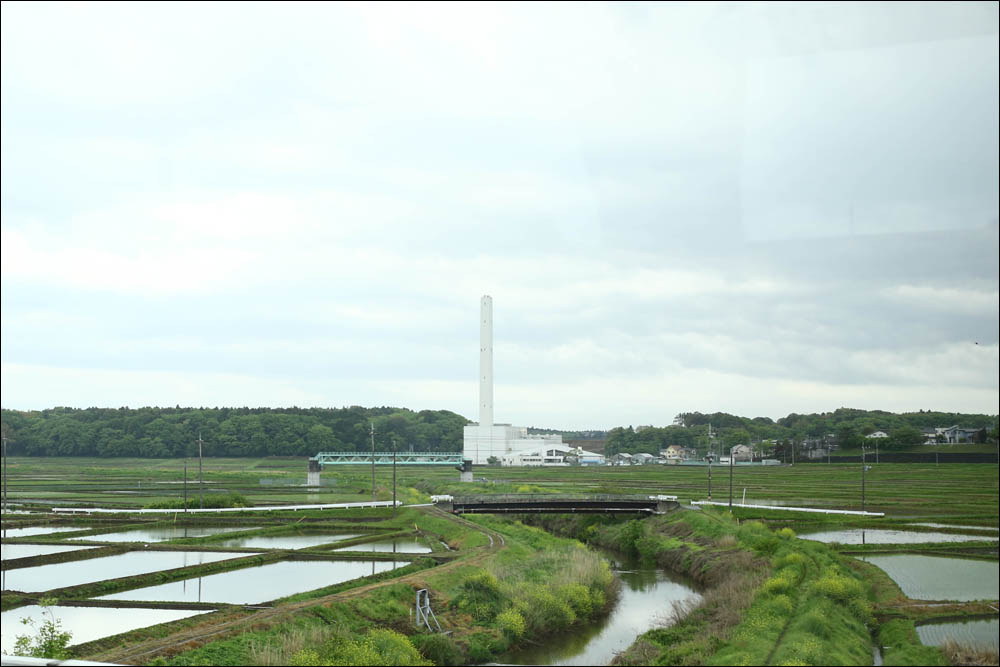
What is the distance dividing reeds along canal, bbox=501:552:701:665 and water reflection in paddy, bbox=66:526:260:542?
74.5 feet

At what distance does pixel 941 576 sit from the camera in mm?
28375

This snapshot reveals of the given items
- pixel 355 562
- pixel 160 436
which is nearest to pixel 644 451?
pixel 160 436

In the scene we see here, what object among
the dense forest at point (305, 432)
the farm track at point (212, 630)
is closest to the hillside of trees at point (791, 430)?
the dense forest at point (305, 432)

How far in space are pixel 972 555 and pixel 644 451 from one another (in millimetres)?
108643

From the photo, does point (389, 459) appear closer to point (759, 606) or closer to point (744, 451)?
point (744, 451)

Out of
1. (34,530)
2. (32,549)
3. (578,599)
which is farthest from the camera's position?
(34,530)

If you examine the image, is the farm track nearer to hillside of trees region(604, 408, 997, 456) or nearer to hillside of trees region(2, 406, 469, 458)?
hillside of trees region(604, 408, 997, 456)

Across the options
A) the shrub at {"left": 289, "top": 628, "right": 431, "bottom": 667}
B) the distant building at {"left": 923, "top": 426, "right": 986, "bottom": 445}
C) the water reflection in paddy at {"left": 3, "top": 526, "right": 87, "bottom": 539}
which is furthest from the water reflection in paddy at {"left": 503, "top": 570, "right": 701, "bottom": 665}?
the water reflection in paddy at {"left": 3, "top": 526, "right": 87, "bottom": 539}

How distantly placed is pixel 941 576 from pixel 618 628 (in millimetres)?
11604

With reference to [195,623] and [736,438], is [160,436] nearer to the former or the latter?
[736,438]

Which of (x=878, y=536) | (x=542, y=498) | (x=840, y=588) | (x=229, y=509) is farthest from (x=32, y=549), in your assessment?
(x=878, y=536)

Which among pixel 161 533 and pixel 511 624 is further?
pixel 161 533

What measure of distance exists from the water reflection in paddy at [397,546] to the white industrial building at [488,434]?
59.5m

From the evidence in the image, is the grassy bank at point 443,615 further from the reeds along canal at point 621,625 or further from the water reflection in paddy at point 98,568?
the water reflection in paddy at point 98,568
